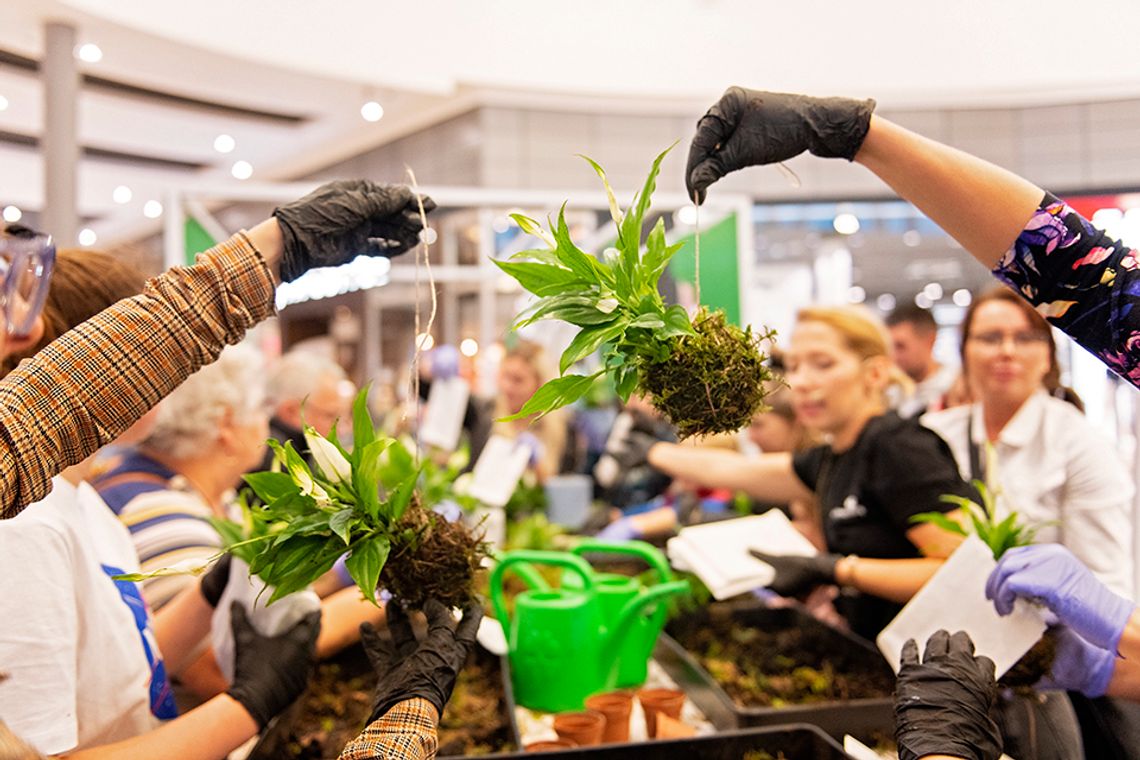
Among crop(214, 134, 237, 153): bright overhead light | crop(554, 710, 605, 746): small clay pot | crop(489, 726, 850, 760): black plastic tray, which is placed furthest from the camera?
crop(214, 134, 237, 153): bright overhead light

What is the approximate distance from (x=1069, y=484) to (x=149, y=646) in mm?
1993

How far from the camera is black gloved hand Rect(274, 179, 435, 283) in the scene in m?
1.18

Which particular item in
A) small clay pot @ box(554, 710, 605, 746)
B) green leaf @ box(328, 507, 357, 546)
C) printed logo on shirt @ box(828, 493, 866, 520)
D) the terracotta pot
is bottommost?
the terracotta pot

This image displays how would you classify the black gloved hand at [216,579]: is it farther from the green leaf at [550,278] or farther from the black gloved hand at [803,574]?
the black gloved hand at [803,574]

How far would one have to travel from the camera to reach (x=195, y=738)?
4.16 ft

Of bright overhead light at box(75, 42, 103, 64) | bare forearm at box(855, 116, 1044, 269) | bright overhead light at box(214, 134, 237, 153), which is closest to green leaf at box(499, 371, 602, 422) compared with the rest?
bare forearm at box(855, 116, 1044, 269)

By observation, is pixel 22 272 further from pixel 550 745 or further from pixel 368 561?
pixel 550 745

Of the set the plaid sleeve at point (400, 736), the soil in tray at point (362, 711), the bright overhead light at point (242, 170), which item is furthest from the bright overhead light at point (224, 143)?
the plaid sleeve at point (400, 736)

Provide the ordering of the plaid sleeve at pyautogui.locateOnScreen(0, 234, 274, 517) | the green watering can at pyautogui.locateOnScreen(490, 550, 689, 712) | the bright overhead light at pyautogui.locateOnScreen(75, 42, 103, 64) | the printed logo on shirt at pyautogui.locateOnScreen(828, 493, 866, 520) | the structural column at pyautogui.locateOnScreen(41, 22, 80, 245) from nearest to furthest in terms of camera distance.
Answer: the plaid sleeve at pyautogui.locateOnScreen(0, 234, 274, 517)
the green watering can at pyautogui.locateOnScreen(490, 550, 689, 712)
the printed logo on shirt at pyautogui.locateOnScreen(828, 493, 866, 520)
the structural column at pyautogui.locateOnScreen(41, 22, 80, 245)
the bright overhead light at pyautogui.locateOnScreen(75, 42, 103, 64)

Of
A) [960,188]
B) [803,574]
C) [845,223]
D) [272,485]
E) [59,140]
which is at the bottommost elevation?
[803,574]

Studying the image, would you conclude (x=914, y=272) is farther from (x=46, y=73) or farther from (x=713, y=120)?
(x=713, y=120)

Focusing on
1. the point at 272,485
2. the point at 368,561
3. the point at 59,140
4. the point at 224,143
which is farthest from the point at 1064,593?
the point at 224,143

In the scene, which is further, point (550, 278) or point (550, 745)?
point (550, 745)

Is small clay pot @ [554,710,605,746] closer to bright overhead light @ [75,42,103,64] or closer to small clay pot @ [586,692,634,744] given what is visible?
small clay pot @ [586,692,634,744]
